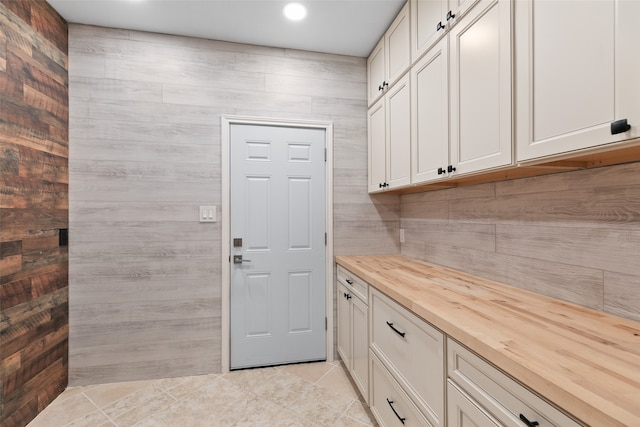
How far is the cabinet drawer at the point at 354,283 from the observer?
1.96 meters

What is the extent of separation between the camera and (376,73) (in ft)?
8.33

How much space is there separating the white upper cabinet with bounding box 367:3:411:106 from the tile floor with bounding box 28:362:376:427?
224 cm

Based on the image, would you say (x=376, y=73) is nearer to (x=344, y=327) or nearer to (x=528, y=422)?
(x=344, y=327)

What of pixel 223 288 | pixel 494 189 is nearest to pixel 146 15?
pixel 223 288

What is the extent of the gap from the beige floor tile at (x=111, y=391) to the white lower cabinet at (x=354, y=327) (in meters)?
1.49

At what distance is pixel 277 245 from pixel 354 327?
894 millimetres

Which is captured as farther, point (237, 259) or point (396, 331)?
point (237, 259)

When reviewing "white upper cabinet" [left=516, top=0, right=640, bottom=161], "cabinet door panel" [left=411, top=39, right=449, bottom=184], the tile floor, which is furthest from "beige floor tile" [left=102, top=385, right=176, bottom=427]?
"white upper cabinet" [left=516, top=0, right=640, bottom=161]

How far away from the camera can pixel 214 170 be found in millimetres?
2467

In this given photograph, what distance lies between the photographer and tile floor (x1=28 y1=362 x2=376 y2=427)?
1.91 metres

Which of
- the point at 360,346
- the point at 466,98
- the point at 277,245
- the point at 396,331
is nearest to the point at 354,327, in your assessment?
the point at 360,346

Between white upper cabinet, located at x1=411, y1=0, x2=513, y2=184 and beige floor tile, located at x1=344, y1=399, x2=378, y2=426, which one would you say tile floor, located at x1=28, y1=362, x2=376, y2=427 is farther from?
white upper cabinet, located at x1=411, y1=0, x2=513, y2=184

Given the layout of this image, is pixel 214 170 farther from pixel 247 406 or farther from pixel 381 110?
pixel 247 406

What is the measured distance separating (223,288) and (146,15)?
2.06 metres
